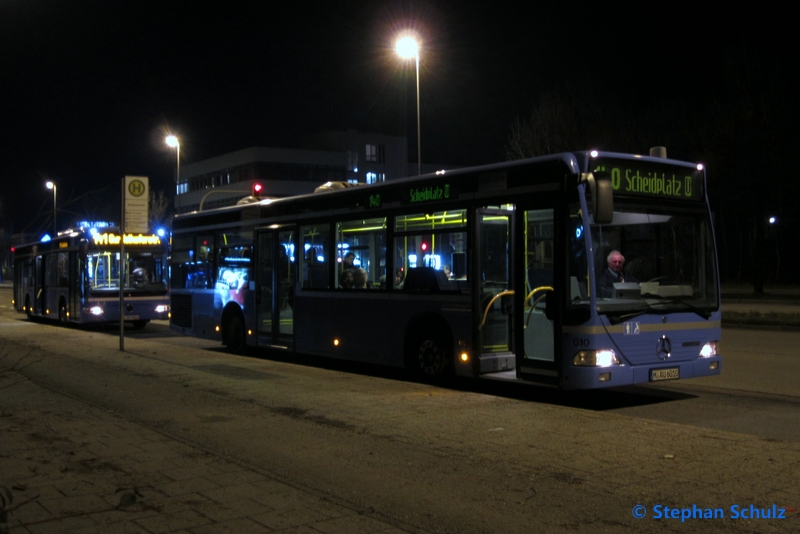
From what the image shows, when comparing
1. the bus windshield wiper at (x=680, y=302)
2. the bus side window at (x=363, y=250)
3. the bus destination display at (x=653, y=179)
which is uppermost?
the bus destination display at (x=653, y=179)

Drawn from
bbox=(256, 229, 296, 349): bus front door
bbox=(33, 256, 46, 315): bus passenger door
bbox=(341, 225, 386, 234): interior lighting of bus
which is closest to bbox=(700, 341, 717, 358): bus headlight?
bbox=(341, 225, 386, 234): interior lighting of bus

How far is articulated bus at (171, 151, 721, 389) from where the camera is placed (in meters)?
9.98

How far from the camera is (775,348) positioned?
17.5 meters

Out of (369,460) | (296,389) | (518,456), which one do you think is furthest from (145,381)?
(518,456)

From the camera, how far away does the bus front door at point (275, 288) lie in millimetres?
15945

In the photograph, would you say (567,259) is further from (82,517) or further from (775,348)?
(775,348)

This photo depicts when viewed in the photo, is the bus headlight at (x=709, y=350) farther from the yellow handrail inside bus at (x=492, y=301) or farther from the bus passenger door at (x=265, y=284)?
the bus passenger door at (x=265, y=284)

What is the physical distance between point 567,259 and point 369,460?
3.80m

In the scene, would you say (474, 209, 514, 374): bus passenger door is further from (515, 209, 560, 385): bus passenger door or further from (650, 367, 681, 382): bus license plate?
(650, 367, 681, 382): bus license plate

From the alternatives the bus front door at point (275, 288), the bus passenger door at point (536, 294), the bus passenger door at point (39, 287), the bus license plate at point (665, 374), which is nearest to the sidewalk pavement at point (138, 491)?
the bus passenger door at point (536, 294)

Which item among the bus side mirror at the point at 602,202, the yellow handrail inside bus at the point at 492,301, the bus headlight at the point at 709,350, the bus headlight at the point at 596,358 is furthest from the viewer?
the yellow handrail inside bus at the point at 492,301

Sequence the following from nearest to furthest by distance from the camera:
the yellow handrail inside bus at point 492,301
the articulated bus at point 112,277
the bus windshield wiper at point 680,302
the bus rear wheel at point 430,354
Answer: the bus windshield wiper at point 680,302, the yellow handrail inside bus at point 492,301, the bus rear wheel at point 430,354, the articulated bus at point 112,277

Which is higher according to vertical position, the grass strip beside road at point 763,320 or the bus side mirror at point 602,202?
the bus side mirror at point 602,202

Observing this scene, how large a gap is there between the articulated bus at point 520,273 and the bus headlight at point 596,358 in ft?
0.06
